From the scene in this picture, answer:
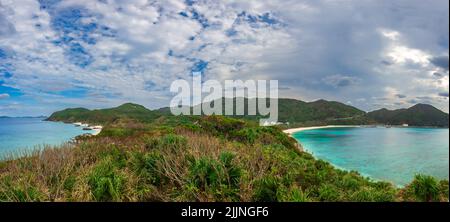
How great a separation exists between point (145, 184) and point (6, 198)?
100 inches

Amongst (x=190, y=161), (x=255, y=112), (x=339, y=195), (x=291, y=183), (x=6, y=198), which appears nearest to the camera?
(x=6, y=198)

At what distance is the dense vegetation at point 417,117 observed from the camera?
3390 inches

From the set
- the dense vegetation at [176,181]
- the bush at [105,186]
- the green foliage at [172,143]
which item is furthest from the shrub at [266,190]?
the green foliage at [172,143]

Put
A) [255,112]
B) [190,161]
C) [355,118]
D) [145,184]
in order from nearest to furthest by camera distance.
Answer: [145,184], [190,161], [255,112], [355,118]

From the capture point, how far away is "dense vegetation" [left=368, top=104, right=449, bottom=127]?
283ft

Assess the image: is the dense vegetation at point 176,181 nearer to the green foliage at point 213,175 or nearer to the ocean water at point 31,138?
the green foliage at point 213,175

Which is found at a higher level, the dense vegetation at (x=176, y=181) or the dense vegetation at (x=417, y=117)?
the dense vegetation at (x=417, y=117)

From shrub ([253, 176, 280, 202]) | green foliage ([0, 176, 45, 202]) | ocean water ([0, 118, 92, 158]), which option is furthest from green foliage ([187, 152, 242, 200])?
ocean water ([0, 118, 92, 158])

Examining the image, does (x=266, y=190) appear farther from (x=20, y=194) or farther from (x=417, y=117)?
(x=417, y=117)

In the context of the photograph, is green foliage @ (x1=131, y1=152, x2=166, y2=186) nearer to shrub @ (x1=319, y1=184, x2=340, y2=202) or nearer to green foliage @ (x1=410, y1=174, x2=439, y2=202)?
shrub @ (x1=319, y1=184, x2=340, y2=202)
